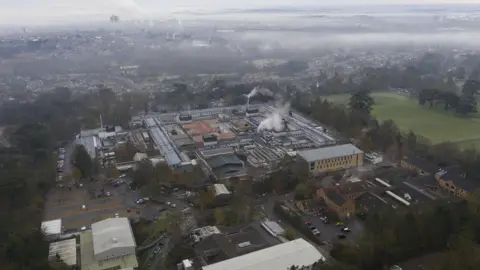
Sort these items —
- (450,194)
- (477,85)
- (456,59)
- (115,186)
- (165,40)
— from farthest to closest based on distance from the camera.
→ (456,59) → (165,40) → (477,85) → (115,186) → (450,194)

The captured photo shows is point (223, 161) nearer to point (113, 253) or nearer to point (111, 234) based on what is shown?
point (111, 234)

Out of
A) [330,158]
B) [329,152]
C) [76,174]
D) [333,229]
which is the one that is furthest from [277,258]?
[76,174]

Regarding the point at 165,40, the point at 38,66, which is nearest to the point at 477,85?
the point at 165,40

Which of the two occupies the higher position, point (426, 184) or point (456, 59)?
point (456, 59)

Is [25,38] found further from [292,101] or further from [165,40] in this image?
[292,101]

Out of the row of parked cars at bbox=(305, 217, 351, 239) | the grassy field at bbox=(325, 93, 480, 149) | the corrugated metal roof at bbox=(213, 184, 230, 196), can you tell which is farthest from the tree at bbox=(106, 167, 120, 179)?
the grassy field at bbox=(325, 93, 480, 149)

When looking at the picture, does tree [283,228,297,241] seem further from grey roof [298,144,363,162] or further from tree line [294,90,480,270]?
grey roof [298,144,363,162]

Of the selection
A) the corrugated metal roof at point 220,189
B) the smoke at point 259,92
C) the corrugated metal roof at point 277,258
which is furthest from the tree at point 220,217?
the smoke at point 259,92
